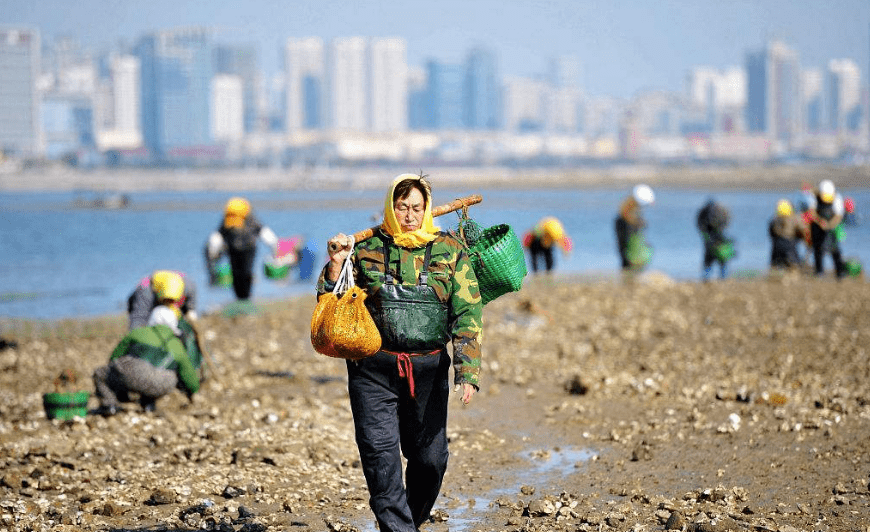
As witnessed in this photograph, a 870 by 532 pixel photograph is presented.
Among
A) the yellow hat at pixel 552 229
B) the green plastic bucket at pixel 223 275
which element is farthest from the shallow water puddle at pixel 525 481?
the green plastic bucket at pixel 223 275

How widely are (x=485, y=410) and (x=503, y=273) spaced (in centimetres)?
414

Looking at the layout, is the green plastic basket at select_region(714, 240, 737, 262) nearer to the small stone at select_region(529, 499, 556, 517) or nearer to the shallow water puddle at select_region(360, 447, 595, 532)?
the shallow water puddle at select_region(360, 447, 595, 532)

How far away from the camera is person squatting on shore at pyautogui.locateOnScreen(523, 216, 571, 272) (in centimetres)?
2086

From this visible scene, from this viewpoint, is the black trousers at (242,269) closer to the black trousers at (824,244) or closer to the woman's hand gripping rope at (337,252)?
the black trousers at (824,244)

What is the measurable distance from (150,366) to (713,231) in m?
15.2

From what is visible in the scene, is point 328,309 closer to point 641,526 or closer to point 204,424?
point 641,526

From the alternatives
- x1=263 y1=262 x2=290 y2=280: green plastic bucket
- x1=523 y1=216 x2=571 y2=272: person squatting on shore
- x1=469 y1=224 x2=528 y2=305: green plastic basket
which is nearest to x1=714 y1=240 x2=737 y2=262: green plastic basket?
x1=523 y1=216 x2=571 y2=272: person squatting on shore

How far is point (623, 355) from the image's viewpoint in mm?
13859

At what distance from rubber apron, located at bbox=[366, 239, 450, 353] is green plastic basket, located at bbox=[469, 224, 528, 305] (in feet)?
1.98

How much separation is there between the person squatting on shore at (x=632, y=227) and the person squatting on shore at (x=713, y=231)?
1.21 meters

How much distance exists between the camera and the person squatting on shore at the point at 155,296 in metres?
10.8

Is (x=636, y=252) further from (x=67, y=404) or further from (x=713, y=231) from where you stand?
(x=67, y=404)

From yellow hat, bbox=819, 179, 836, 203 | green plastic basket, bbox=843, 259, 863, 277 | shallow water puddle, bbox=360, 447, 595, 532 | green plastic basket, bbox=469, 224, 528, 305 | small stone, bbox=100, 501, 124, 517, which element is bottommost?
green plastic basket, bbox=843, 259, 863, 277

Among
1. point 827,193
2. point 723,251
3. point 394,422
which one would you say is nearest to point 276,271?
point 723,251
